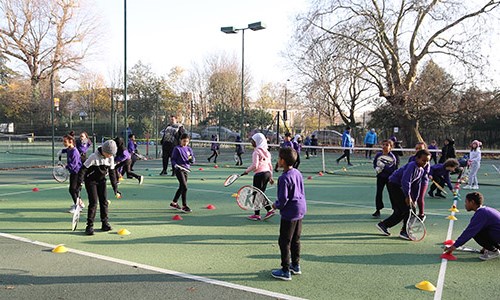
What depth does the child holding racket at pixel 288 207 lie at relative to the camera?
534cm

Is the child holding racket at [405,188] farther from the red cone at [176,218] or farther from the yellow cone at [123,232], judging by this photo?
the yellow cone at [123,232]

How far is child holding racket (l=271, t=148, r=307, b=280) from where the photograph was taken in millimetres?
5340

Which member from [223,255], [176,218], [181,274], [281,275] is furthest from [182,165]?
[281,275]

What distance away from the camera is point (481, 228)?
611 centimetres

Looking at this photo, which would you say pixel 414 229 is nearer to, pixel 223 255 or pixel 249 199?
pixel 249 199

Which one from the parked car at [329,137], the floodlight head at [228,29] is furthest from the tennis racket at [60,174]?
the parked car at [329,137]

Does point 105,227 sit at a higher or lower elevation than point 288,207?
lower

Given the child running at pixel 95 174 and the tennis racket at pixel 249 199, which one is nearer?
the child running at pixel 95 174

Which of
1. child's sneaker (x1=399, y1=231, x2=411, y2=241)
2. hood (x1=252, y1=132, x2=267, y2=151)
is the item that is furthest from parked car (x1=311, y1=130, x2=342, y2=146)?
child's sneaker (x1=399, y1=231, x2=411, y2=241)

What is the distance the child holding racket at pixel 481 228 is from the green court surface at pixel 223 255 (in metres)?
0.32

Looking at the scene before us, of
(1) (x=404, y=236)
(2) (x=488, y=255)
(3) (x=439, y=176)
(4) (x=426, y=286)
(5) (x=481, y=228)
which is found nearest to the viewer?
(4) (x=426, y=286)

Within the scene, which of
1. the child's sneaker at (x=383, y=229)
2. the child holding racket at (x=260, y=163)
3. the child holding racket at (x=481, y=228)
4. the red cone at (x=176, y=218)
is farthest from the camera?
the red cone at (x=176, y=218)

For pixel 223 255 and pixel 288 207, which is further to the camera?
pixel 223 255

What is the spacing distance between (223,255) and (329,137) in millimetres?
29850
